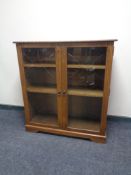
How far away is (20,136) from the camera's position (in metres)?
1.83

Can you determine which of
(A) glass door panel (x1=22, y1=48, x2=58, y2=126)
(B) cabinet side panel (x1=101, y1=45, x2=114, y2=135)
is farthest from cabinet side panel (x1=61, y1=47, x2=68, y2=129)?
(B) cabinet side panel (x1=101, y1=45, x2=114, y2=135)

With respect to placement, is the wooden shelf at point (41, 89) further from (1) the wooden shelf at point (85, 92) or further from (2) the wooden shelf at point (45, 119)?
(2) the wooden shelf at point (45, 119)

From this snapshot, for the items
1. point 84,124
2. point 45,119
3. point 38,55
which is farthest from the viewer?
point 45,119

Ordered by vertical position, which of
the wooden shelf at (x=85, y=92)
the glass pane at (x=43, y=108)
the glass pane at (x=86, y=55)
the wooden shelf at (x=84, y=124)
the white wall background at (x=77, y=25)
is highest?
the white wall background at (x=77, y=25)

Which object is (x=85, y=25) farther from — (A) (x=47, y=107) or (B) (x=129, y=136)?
(B) (x=129, y=136)

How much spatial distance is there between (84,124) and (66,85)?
0.57 metres

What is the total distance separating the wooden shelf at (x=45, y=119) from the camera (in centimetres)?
187

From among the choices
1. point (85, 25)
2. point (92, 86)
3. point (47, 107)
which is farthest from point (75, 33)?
point (47, 107)

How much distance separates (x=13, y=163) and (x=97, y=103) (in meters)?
1.08

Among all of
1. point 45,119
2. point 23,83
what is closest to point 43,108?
point 45,119

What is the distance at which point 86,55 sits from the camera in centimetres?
159

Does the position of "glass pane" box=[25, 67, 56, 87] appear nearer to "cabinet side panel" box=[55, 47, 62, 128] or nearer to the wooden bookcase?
the wooden bookcase

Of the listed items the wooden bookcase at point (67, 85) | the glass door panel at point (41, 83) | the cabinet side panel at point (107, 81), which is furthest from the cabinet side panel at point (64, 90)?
the cabinet side panel at point (107, 81)

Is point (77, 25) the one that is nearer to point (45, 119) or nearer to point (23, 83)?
point (23, 83)
